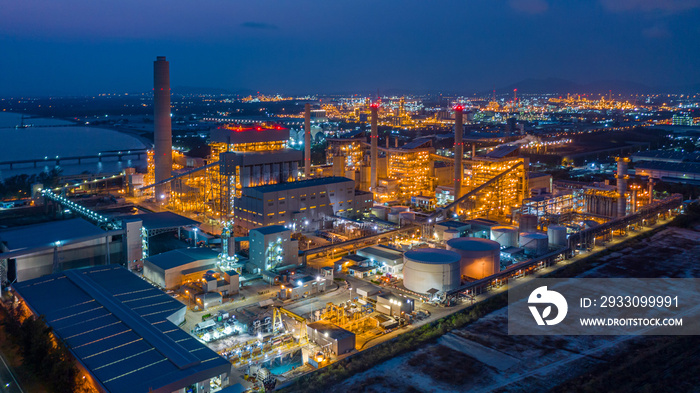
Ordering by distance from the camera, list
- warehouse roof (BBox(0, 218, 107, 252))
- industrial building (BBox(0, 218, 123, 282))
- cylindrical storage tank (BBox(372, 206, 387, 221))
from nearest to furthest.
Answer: industrial building (BBox(0, 218, 123, 282)) → warehouse roof (BBox(0, 218, 107, 252)) → cylindrical storage tank (BBox(372, 206, 387, 221))

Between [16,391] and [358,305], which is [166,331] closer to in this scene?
[16,391]

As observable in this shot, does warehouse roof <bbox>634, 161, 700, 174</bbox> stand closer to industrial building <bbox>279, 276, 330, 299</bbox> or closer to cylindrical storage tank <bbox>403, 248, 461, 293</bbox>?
cylindrical storage tank <bbox>403, 248, 461, 293</bbox>

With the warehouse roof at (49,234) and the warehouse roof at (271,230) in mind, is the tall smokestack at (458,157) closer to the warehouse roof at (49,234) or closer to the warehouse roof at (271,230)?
the warehouse roof at (271,230)

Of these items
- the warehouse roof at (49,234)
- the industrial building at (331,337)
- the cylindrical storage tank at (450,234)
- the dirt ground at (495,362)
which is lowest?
the dirt ground at (495,362)

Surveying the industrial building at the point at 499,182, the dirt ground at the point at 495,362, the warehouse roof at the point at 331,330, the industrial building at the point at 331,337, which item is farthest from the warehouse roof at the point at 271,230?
the industrial building at the point at 499,182

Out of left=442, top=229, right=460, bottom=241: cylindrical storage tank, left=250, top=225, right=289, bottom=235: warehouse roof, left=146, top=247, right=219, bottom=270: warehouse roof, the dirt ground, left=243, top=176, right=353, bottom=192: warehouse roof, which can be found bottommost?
the dirt ground

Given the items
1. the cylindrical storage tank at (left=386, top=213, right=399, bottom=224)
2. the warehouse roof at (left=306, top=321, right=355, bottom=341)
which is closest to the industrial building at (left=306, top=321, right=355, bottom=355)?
the warehouse roof at (left=306, top=321, right=355, bottom=341)

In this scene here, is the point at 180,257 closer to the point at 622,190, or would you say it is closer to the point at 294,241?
the point at 294,241

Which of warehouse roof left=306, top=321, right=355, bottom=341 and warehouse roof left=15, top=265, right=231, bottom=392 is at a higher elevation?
warehouse roof left=15, top=265, right=231, bottom=392
